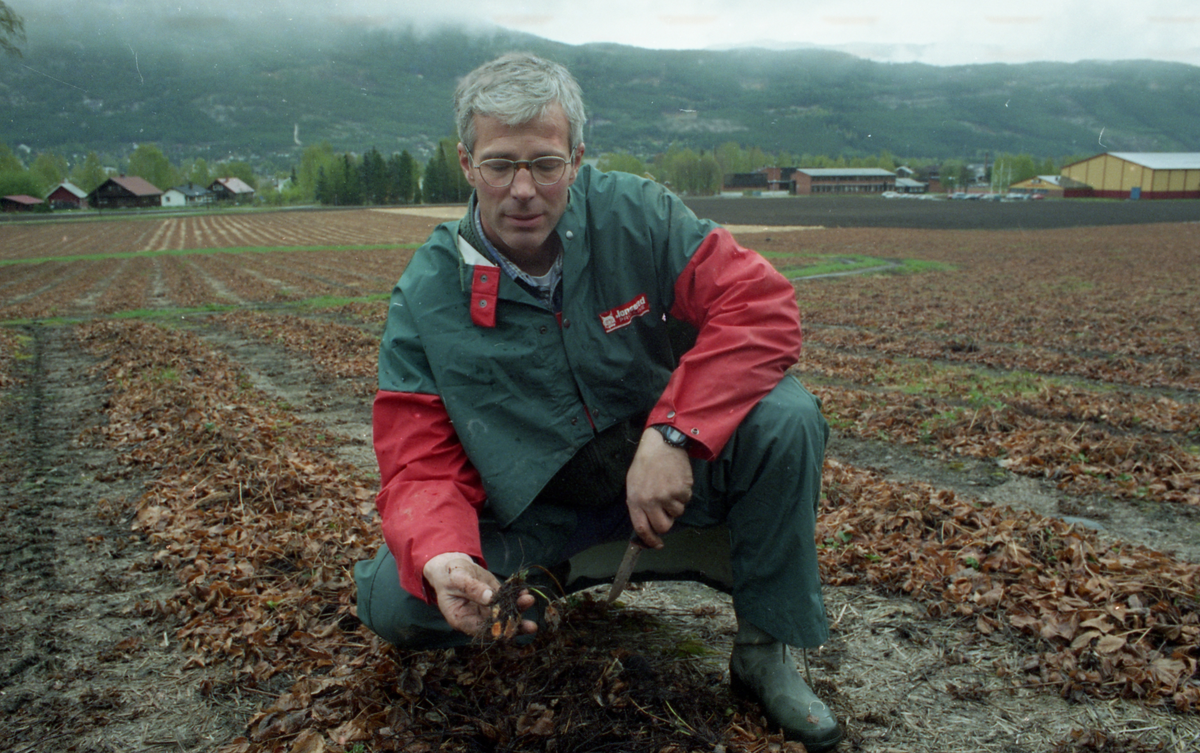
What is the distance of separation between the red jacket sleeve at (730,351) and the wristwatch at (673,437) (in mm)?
20

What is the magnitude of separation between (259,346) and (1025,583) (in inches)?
428

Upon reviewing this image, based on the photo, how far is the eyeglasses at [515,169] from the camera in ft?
7.65

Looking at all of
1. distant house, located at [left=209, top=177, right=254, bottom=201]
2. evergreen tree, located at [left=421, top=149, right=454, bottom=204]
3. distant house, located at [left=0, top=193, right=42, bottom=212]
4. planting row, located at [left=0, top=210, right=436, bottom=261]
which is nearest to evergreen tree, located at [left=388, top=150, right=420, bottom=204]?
evergreen tree, located at [left=421, top=149, right=454, bottom=204]

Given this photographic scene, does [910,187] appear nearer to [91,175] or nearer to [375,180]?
[375,180]

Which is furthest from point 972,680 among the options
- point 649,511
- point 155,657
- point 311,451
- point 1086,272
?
point 1086,272

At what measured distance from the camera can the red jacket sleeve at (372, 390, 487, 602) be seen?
2.08 metres

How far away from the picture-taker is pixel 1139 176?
3366 inches

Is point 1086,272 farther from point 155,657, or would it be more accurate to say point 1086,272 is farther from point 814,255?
point 155,657

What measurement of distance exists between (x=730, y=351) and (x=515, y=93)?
960 mm

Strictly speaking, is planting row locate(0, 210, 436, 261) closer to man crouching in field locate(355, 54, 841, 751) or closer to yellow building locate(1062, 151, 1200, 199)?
man crouching in field locate(355, 54, 841, 751)

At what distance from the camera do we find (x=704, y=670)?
2637 millimetres

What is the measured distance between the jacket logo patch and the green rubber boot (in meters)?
1.00

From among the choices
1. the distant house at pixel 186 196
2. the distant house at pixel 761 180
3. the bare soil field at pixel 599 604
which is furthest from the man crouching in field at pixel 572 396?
the distant house at pixel 186 196

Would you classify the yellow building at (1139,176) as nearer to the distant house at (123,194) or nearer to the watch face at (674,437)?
the watch face at (674,437)
